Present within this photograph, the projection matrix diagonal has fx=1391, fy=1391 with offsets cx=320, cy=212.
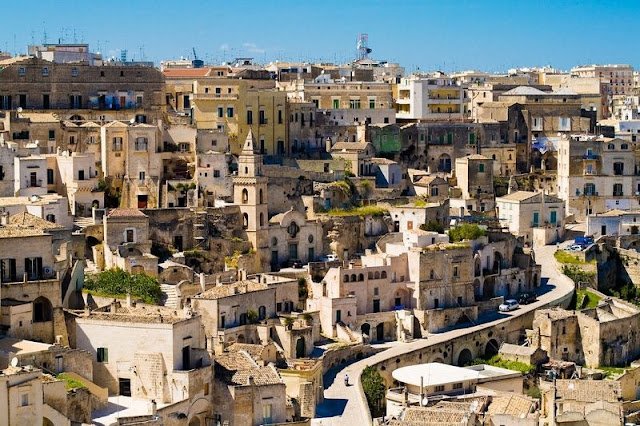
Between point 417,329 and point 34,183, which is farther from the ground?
point 34,183

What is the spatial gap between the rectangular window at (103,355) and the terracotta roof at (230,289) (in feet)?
21.2

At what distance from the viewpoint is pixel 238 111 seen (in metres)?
58.2

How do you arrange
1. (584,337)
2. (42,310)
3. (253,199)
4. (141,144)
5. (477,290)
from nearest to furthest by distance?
1. (42,310)
2. (253,199)
3. (584,337)
4. (141,144)
5. (477,290)

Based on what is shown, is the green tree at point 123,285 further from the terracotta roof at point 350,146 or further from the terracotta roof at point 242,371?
the terracotta roof at point 350,146

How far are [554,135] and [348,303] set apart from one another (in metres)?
25.2

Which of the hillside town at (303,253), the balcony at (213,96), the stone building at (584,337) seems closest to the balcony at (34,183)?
the hillside town at (303,253)

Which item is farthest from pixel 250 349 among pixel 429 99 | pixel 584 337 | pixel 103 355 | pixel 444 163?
pixel 429 99

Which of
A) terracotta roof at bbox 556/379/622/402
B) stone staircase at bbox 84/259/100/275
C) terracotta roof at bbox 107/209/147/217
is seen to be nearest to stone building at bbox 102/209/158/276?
terracotta roof at bbox 107/209/147/217

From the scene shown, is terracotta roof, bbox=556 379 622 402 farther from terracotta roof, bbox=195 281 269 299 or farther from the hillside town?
terracotta roof, bbox=195 281 269 299

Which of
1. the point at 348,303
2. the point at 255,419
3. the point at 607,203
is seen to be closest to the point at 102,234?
the point at 348,303

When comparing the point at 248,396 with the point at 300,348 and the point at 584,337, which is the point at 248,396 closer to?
the point at 300,348

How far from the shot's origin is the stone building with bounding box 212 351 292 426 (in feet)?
128

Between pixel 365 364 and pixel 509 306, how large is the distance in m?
9.27

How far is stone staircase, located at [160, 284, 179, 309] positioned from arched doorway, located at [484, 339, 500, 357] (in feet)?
39.6
